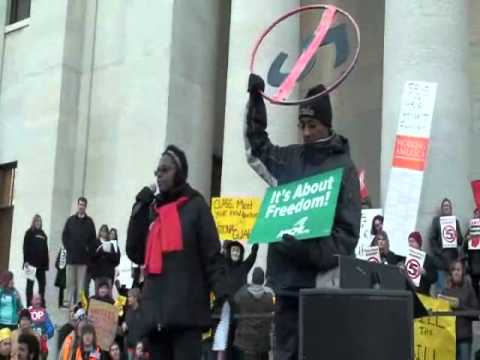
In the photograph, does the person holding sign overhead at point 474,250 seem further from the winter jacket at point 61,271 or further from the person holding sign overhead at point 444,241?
the winter jacket at point 61,271

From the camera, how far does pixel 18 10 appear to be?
25.4 meters

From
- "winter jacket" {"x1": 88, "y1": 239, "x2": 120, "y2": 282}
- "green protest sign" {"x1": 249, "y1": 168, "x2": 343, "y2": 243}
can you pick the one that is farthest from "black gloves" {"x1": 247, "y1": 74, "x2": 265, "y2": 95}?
"winter jacket" {"x1": 88, "y1": 239, "x2": 120, "y2": 282}

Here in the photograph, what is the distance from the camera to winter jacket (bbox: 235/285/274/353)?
11211mm

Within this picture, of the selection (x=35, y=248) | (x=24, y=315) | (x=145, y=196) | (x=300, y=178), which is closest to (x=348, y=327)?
(x=300, y=178)

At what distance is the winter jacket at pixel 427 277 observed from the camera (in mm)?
12516

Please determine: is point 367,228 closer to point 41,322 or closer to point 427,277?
point 427,277

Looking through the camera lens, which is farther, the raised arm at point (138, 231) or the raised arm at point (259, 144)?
the raised arm at point (138, 231)

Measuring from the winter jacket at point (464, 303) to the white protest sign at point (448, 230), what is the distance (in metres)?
2.08

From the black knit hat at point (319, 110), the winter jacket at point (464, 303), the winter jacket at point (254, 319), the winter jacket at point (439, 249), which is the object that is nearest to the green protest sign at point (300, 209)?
the black knit hat at point (319, 110)

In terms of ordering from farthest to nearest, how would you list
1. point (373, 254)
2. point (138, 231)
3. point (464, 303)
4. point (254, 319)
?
point (373, 254) < point (464, 303) < point (254, 319) < point (138, 231)

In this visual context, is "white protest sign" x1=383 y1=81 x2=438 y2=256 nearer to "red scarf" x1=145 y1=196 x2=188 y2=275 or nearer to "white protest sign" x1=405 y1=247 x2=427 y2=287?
"white protest sign" x1=405 y1=247 x2=427 y2=287

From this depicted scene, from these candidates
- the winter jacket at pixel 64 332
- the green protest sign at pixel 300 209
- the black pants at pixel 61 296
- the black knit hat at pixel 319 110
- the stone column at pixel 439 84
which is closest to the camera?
the green protest sign at pixel 300 209

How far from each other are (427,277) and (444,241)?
5.99 feet

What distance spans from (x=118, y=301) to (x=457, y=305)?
6055 mm
